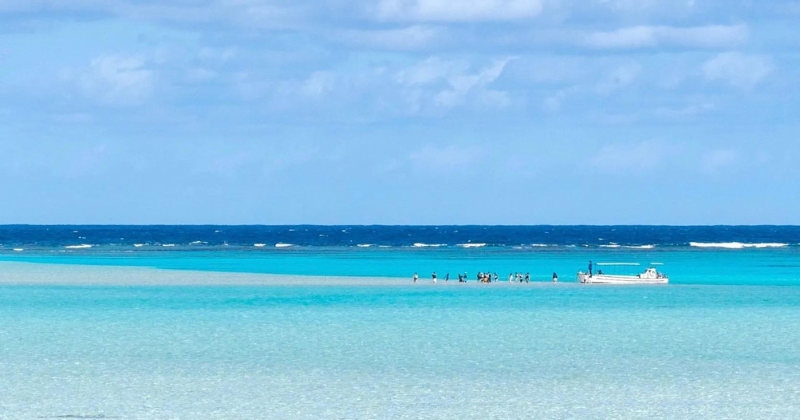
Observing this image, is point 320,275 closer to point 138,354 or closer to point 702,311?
point 702,311

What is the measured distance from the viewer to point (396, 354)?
34.1 meters

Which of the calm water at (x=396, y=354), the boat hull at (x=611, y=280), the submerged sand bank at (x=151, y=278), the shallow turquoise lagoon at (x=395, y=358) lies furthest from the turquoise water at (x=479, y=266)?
the shallow turquoise lagoon at (x=395, y=358)

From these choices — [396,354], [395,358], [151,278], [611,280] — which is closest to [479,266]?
[611,280]

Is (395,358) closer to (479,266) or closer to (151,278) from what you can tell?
(151,278)

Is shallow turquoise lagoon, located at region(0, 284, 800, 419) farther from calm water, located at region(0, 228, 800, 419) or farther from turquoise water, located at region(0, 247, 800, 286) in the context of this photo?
turquoise water, located at region(0, 247, 800, 286)

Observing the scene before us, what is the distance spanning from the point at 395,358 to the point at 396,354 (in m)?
0.94

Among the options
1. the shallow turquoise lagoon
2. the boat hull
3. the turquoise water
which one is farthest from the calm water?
the turquoise water

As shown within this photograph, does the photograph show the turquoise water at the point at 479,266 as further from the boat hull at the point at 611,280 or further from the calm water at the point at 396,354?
the calm water at the point at 396,354

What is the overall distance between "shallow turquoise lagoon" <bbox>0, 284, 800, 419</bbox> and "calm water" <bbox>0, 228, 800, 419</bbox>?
81 millimetres

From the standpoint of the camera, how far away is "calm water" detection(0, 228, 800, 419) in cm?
2566

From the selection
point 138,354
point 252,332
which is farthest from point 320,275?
point 138,354

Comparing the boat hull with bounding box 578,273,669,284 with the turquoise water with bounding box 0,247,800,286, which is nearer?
the boat hull with bounding box 578,273,669,284

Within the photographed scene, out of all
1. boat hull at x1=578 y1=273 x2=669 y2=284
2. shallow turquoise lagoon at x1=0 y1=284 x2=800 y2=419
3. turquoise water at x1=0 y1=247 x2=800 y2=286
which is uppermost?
turquoise water at x1=0 y1=247 x2=800 y2=286

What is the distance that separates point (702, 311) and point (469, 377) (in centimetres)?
2243
